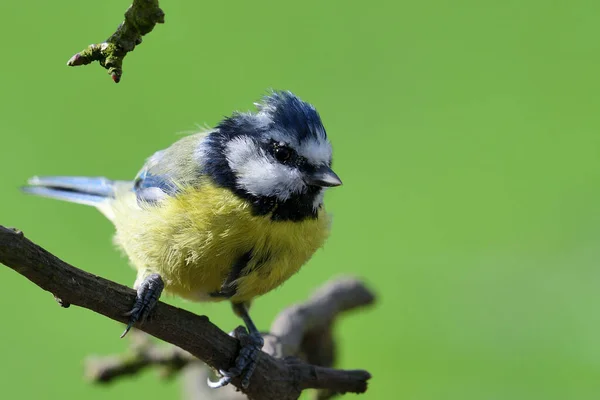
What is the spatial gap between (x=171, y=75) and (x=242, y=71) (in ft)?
1.01

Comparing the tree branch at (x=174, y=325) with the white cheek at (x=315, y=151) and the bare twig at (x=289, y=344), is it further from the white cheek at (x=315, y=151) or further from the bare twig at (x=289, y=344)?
the white cheek at (x=315, y=151)

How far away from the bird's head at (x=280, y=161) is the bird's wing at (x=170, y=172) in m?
0.05

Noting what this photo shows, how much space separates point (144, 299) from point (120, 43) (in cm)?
59

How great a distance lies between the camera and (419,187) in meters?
3.34

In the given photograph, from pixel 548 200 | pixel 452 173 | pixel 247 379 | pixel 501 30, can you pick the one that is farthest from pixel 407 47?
pixel 247 379

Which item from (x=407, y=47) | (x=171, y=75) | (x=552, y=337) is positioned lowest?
(x=552, y=337)

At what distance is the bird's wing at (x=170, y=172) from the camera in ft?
5.63

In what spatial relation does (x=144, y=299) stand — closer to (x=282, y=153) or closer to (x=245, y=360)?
(x=245, y=360)

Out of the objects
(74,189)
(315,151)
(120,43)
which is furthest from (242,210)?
(74,189)

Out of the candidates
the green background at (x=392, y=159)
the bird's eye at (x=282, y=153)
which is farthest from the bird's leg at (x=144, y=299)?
the green background at (x=392, y=159)

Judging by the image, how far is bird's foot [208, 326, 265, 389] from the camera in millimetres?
1621

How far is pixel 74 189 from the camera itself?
2.28m

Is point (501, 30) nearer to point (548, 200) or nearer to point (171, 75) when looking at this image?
point (548, 200)

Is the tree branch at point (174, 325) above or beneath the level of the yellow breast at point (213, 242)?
beneath
